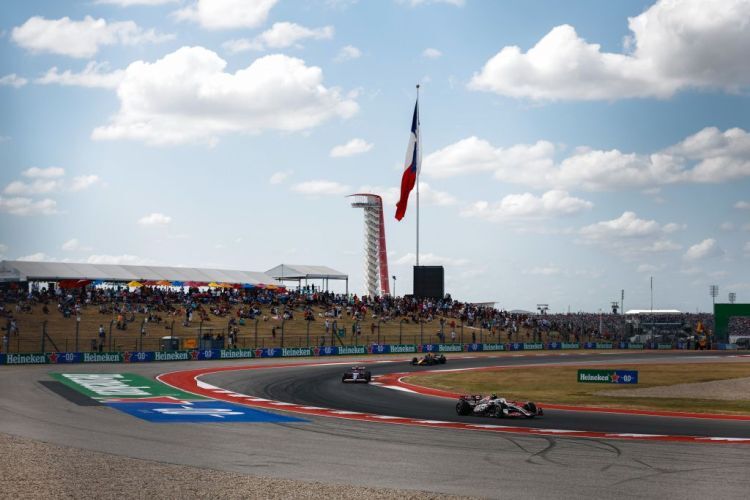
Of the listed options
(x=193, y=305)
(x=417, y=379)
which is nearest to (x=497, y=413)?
(x=417, y=379)

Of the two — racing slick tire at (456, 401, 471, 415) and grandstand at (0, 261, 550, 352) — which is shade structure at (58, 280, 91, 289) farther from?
racing slick tire at (456, 401, 471, 415)

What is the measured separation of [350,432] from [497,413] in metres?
5.86

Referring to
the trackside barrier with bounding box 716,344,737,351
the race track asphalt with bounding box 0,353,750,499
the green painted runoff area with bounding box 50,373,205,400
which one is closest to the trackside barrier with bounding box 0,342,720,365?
the green painted runoff area with bounding box 50,373,205,400

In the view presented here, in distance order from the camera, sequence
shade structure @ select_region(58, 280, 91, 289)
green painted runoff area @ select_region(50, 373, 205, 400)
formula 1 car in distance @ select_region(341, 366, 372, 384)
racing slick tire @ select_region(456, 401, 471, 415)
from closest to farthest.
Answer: racing slick tire @ select_region(456, 401, 471, 415)
green painted runoff area @ select_region(50, 373, 205, 400)
formula 1 car in distance @ select_region(341, 366, 372, 384)
shade structure @ select_region(58, 280, 91, 289)

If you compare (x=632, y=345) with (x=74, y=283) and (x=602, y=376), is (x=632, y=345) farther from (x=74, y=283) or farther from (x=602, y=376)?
(x=74, y=283)

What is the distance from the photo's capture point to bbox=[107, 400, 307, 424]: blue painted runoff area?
83.8ft

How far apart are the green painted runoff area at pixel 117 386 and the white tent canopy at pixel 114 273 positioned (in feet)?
123

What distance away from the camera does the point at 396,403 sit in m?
31.7

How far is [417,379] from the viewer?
4459 cm

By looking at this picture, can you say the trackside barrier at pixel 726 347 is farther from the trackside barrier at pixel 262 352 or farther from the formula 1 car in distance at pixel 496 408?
the formula 1 car in distance at pixel 496 408

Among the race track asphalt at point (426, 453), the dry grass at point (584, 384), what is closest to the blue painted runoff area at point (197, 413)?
the race track asphalt at point (426, 453)

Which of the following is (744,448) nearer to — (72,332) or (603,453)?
(603,453)

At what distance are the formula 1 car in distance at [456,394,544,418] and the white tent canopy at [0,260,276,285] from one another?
195ft

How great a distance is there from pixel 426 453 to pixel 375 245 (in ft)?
279
